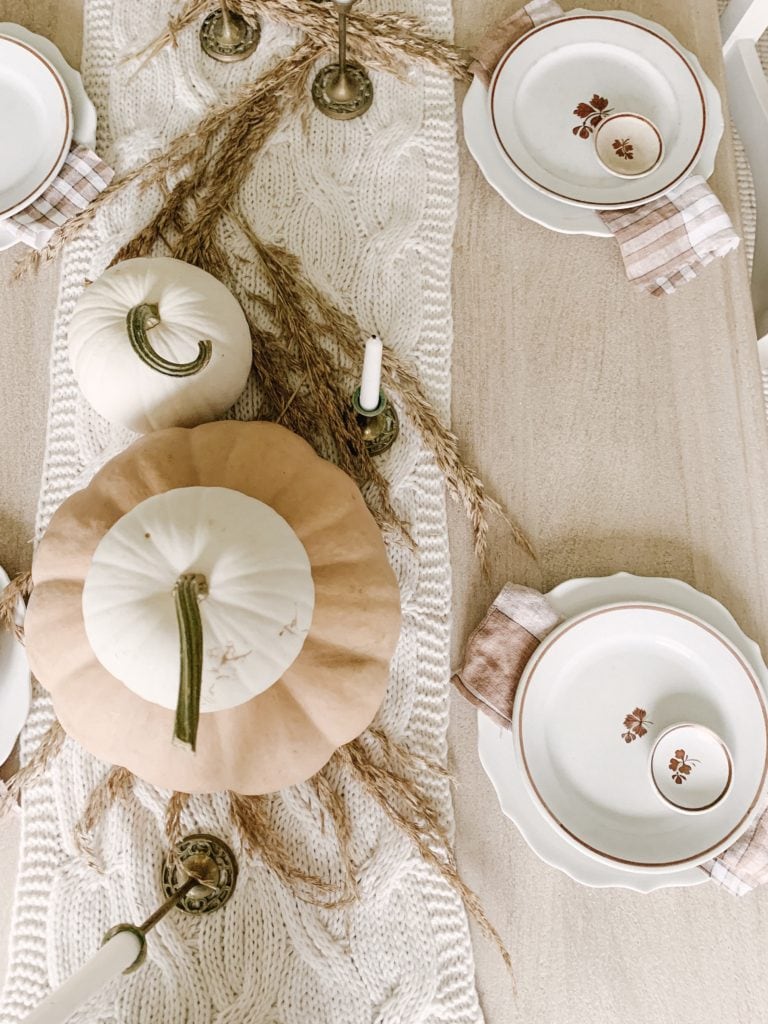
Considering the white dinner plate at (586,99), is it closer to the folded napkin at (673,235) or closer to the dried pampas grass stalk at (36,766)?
the folded napkin at (673,235)

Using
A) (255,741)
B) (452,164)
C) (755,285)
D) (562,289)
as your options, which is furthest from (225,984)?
(755,285)

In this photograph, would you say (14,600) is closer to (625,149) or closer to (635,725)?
(635,725)

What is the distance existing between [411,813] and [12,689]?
1.40 ft

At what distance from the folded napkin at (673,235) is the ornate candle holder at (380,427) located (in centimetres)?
34

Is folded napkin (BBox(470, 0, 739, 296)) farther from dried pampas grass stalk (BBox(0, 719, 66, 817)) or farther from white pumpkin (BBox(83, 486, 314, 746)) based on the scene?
dried pampas grass stalk (BBox(0, 719, 66, 817))

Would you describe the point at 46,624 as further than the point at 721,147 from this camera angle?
No

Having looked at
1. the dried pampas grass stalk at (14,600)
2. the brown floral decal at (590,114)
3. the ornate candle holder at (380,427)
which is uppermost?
the brown floral decal at (590,114)

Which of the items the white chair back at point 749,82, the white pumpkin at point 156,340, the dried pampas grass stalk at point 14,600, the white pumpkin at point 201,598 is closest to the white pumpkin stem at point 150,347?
the white pumpkin at point 156,340

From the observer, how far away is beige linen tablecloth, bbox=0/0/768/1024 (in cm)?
78

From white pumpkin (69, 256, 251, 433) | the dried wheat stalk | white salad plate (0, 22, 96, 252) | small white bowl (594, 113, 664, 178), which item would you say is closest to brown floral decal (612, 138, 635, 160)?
small white bowl (594, 113, 664, 178)

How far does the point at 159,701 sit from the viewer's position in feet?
2.06

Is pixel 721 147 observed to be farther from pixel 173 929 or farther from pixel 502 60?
pixel 173 929

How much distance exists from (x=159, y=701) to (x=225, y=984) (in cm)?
33

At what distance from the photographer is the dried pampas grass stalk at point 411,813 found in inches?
30.6
